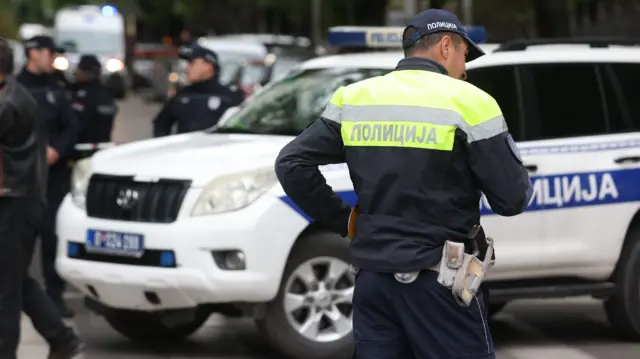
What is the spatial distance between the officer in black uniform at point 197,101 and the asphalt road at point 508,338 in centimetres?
142

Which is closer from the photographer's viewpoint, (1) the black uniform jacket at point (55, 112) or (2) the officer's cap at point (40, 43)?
(1) the black uniform jacket at point (55, 112)

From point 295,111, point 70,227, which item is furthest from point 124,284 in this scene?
point 295,111

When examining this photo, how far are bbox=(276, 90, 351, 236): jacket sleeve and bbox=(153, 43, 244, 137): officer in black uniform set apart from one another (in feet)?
18.3

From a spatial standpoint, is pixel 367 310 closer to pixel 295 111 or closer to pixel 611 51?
pixel 295 111

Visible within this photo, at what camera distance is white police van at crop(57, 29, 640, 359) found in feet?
24.3

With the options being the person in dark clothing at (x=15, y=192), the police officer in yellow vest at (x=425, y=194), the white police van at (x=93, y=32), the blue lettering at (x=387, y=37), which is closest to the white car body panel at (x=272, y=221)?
the blue lettering at (x=387, y=37)

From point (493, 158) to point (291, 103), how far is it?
430 centimetres

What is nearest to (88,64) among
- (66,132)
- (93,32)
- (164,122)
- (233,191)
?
(164,122)

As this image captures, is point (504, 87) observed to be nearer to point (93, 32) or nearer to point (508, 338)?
point (508, 338)

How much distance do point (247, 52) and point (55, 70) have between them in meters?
16.4

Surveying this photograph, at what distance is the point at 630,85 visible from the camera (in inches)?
339

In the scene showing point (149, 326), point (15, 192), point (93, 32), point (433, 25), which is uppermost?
point (433, 25)

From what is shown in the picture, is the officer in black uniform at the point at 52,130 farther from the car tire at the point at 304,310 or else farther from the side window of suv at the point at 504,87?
the side window of suv at the point at 504,87

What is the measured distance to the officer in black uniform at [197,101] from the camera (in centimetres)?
1023
